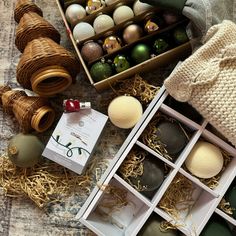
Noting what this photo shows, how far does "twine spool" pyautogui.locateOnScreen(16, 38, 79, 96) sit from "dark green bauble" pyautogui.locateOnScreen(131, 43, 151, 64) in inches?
→ 6.6

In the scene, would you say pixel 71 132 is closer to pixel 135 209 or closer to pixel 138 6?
pixel 135 209

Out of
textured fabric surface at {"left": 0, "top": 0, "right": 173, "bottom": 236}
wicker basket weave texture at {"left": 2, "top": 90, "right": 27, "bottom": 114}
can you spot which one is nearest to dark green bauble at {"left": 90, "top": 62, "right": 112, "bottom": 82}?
textured fabric surface at {"left": 0, "top": 0, "right": 173, "bottom": 236}

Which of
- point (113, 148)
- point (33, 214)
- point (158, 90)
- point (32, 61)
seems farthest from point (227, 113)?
point (33, 214)

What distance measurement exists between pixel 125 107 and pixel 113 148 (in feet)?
0.58

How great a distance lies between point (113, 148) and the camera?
3.98 feet

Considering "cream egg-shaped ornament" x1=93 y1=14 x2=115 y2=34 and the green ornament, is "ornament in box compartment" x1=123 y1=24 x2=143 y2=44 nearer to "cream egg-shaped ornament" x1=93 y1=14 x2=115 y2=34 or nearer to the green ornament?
"cream egg-shaped ornament" x1=93 y1=14 x2=115 y2=34

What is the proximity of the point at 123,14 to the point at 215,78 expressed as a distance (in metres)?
0.32

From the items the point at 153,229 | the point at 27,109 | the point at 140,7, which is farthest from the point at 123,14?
the point at 153,229

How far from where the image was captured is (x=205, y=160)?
40.6 inches

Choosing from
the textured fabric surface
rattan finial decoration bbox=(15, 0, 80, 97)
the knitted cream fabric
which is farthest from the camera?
the textured fabric surface

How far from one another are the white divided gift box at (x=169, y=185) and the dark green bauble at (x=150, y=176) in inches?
0.6

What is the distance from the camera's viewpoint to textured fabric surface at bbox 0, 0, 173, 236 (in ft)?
3.92

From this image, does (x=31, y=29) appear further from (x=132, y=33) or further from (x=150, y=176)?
(x=150, y=176)

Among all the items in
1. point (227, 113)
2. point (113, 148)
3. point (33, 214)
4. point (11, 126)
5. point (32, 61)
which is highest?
point (227, 113)
